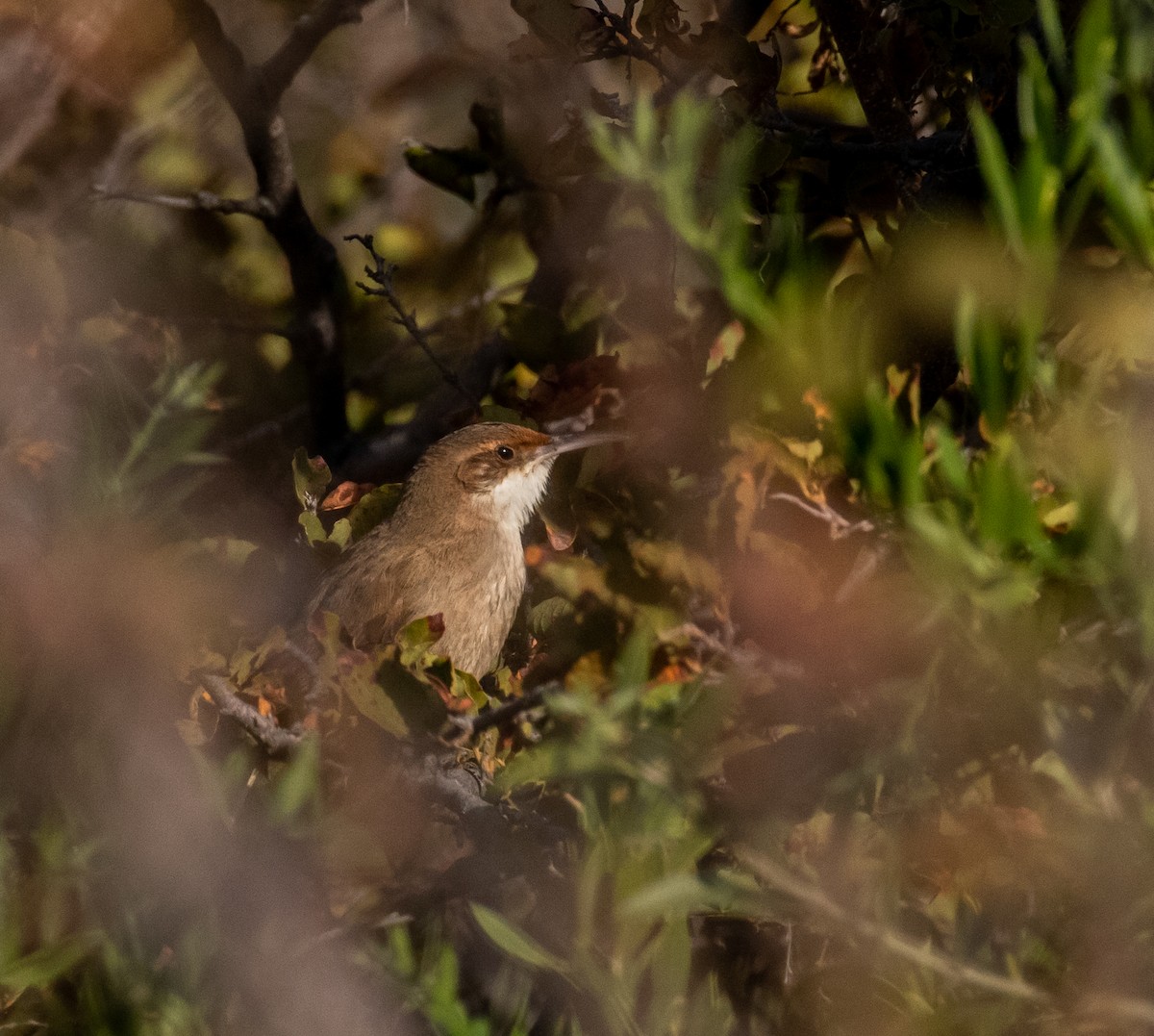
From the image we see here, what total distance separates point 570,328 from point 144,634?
126 cm

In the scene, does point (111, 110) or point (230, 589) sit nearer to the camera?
point (230, 589)

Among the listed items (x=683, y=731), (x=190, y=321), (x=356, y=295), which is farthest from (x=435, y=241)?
(x=683, y=731)

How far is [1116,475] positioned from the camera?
1251 mm

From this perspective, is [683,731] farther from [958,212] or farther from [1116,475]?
[958,212]

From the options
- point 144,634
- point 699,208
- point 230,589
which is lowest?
point 230,589

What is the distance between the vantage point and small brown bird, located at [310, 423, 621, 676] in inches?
135

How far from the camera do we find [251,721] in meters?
2.23

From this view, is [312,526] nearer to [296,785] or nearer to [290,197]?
[296,785]

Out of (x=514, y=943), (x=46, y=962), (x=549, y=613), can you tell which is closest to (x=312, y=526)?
(x=549, y=613)

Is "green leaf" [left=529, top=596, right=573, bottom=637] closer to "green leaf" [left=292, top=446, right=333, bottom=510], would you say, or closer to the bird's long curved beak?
the bird's long curved beak

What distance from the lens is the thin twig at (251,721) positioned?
7.22 ft

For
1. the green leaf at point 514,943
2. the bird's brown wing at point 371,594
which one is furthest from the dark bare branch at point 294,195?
the green leaf at point 514,943

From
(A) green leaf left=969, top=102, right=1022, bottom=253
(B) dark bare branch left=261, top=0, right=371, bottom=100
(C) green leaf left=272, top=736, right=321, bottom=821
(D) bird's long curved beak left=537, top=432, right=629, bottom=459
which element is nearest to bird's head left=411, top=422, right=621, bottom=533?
(D) bird's long curved beak left=537, top=432, right=629, bottom=459

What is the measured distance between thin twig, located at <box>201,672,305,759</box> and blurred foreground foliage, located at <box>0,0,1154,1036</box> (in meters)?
0.02
